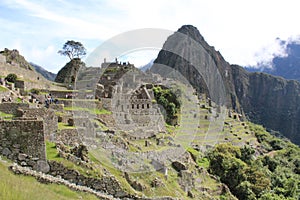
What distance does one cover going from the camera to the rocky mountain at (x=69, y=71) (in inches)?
1742

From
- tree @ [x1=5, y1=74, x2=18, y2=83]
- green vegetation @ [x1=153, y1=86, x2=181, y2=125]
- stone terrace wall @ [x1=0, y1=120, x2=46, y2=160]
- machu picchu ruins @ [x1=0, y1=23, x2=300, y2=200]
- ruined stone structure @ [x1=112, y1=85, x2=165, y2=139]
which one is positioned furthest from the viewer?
green vegetation @ [x1=153, y1=86, x2=181, y2=125]

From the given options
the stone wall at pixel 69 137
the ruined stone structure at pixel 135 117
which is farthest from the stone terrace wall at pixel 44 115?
the ruined stone structure at pixel 135 117

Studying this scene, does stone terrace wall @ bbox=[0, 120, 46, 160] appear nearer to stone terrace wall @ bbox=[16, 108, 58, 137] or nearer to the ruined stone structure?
stone terrace wall @ bbox=[16, 108, 58, 137]

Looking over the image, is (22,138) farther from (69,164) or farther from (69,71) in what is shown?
(69,71)

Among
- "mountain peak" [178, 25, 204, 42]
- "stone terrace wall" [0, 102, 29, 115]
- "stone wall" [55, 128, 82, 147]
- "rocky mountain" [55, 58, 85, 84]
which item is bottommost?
"stone wall" [55, 128, 82, 147]

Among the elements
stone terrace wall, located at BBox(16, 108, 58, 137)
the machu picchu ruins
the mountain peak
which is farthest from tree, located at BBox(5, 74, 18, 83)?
the mountain peak

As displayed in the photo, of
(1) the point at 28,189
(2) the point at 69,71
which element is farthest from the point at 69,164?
(2) the point at 69,71

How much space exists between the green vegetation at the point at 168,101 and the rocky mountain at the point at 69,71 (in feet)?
38.3

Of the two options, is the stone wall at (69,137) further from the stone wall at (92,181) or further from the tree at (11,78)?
the tree at (11,78)

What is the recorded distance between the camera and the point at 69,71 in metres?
45.7

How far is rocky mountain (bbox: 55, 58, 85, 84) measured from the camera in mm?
44250

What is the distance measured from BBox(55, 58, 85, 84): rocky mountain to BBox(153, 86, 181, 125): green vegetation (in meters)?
11.7

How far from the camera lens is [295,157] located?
59.7 m

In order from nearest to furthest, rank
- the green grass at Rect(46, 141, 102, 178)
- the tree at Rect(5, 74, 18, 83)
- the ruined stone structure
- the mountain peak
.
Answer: the green grass at Rect(46, 141, 102, 178), the ruined stone structure, the tree at Rect(5, 74, 18, 83), the mountain peak
